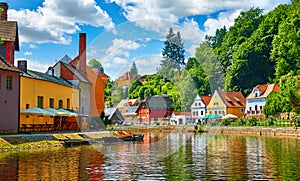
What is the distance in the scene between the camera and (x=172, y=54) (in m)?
31.6

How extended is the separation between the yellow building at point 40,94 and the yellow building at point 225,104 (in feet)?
168

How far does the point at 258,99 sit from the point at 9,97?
69354 mm

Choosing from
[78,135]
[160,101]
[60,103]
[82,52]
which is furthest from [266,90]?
[160,101]

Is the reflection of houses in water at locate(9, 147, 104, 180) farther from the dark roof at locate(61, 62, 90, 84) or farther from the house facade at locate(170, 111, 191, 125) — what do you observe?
the house facade at locate(170, 111, 191, 125)

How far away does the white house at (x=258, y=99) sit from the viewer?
98250 millimetres

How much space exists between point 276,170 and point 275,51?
8183 cm

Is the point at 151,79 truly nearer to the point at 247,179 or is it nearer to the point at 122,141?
the point at 247,179

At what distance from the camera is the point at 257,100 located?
100m

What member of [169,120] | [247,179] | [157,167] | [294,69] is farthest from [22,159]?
[294,69]

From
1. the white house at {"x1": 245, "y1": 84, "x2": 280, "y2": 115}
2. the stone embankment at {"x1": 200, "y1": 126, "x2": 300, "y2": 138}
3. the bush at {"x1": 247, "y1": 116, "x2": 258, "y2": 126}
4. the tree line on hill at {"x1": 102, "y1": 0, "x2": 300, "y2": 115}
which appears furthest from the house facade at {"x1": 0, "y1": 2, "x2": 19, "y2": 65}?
the white house at {"x1": 245, "y1": 84, "x2": 280, "y2": 115}

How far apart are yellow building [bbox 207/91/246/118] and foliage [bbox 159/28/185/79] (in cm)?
7225

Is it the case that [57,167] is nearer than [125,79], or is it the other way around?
[57,167]

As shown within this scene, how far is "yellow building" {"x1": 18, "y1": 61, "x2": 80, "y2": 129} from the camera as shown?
155 feet

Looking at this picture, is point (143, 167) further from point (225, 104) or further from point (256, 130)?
point (225, 104)
